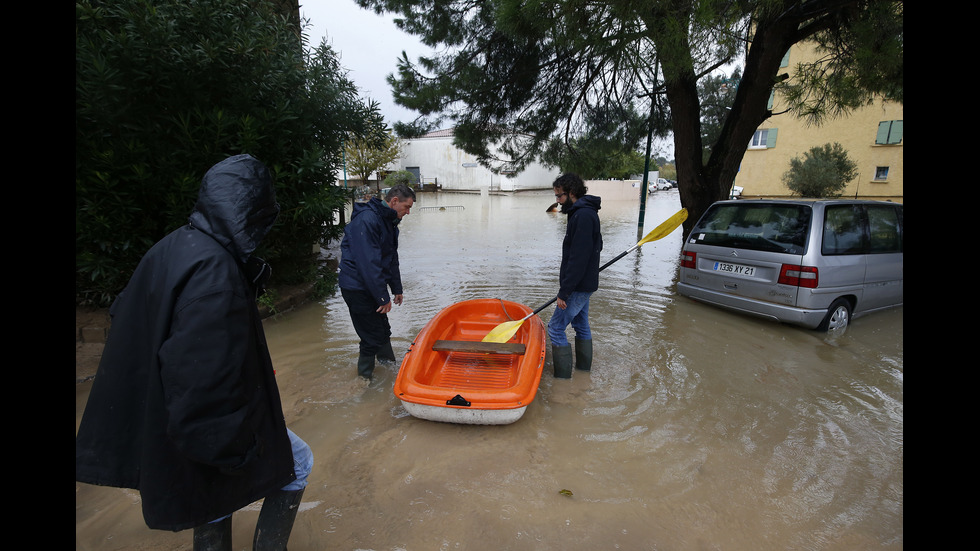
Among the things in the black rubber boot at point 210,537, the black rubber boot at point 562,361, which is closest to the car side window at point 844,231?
the black rubber boot at point 562,361

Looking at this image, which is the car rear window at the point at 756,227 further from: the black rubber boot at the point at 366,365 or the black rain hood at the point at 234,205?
the black rain hood at the point at 234,205

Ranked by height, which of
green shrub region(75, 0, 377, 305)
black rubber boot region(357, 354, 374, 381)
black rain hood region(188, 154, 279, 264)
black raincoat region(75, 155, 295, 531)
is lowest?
black rubber boot region(357, 354, 374, 381)

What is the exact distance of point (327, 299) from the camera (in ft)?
21.9

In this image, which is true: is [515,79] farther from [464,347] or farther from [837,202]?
[464,347]

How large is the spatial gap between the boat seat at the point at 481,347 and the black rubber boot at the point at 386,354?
0.57 m

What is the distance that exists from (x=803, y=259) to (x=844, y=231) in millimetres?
793

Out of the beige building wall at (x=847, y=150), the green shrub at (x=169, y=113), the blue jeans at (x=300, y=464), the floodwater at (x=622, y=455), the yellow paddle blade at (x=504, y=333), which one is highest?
the beige building wall at (x=847, y=150)

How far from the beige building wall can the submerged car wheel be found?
13197mm

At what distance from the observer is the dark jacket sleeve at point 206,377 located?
52.7 inches

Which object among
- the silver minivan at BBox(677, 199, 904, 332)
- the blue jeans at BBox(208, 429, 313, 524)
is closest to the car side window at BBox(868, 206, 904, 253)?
the silver minivan at BBox(677, 199, 904, 332)

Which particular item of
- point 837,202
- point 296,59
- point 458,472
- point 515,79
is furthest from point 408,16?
point 458,472

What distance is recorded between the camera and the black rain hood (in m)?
1.48

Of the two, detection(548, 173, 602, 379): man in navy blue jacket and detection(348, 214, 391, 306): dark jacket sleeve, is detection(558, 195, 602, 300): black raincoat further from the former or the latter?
detection(348, 214, 391, 306): dark jacket sleeve
